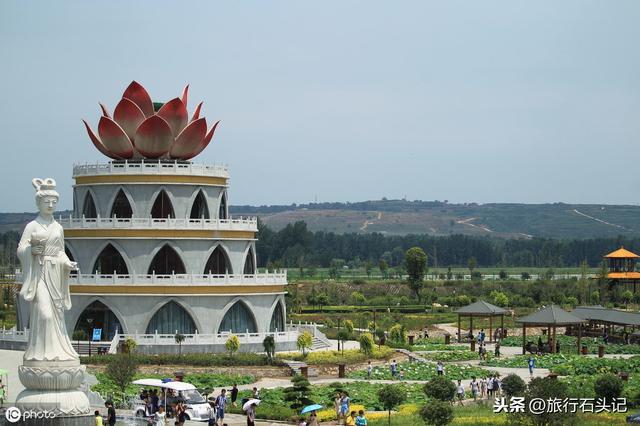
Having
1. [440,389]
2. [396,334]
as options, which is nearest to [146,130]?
[396,334]

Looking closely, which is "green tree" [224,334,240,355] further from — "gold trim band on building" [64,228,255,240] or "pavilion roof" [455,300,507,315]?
"pavilion roof" [455,300,507,315]

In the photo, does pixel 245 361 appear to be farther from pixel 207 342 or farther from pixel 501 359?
pixel 501 359

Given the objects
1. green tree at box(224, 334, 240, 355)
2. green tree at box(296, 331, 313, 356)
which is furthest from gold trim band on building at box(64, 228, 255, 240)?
green tree at box(296, 331, 313, 356)

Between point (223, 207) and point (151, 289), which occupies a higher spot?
point (223, 207)

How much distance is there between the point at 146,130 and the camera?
6538 cm

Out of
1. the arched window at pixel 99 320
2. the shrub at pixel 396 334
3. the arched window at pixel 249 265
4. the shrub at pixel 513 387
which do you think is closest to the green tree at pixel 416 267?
the shrub at pixel 396 334

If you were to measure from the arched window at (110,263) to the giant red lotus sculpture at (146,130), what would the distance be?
17.5 feet

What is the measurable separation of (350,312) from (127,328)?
110 ft

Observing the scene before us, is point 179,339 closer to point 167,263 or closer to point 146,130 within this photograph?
point 167,263

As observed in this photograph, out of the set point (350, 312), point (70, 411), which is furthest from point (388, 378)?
point (350, 312)

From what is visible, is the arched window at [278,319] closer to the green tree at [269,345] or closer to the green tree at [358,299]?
the green tree at [269,345]

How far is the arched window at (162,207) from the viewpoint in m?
66.1

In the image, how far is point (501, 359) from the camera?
218 ft

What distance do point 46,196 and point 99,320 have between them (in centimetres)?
3157
